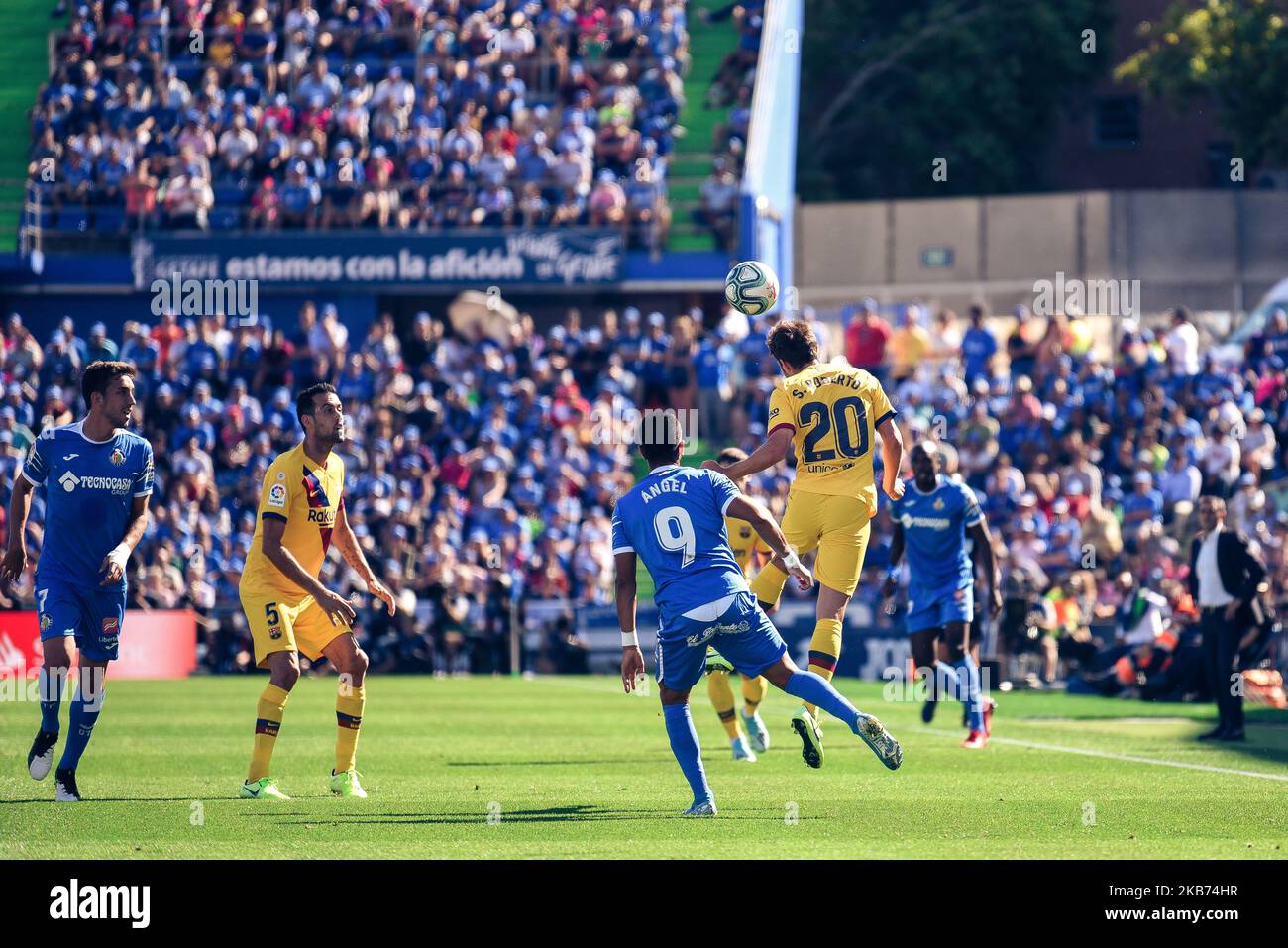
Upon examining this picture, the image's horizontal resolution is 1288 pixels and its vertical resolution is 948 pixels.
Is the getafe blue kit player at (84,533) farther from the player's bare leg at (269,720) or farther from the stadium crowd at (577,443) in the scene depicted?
the stadium crowd at (577,443)

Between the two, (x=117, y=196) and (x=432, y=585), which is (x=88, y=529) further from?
(x=117, y=196)

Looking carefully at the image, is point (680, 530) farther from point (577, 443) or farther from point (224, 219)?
point (224, 219)

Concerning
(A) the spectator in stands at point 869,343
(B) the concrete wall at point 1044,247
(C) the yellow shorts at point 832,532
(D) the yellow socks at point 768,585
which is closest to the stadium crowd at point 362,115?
(A) the spectator in stands at point 869,343

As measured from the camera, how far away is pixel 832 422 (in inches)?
522

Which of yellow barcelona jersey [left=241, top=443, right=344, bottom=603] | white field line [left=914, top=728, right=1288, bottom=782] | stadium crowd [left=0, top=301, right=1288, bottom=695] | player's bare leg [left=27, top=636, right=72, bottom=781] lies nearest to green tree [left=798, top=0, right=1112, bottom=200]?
stadium crowd [left=0, top=301, right=1288, bottom=695]

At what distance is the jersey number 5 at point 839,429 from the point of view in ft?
43.3

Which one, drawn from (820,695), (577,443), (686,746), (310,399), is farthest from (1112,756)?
(577,443)

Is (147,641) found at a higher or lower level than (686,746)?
lower

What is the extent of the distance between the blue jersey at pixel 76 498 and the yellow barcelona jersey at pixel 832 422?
417cm

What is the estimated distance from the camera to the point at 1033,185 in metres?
51.5

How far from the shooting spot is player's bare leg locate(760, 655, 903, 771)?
1073cm

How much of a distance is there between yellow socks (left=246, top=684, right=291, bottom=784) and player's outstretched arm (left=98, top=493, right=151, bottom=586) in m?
1.13

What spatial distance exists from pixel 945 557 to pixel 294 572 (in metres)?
6.75

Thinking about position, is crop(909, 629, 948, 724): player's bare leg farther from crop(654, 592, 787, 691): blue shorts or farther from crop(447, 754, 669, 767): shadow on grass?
crop(654, 592, 787, 691): blue shorts
